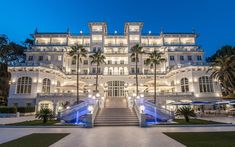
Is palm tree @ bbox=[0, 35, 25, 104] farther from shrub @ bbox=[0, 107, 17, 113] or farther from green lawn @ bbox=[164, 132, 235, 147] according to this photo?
green lawn @ bbox=[164, 132, 235, 147]

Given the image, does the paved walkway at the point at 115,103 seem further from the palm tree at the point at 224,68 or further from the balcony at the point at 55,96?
the palm tree at the point at 224,68

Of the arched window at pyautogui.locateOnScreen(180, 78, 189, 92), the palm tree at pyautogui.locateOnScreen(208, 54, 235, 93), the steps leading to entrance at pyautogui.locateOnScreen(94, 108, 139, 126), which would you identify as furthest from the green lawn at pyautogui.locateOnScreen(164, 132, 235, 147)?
the palm tree at pyautogui.locateOnScreen(208, 54, 235, 93)

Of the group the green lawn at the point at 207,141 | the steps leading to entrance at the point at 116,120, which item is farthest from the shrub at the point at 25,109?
the green lawn at the point at 207,141

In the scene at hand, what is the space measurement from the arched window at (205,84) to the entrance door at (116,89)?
812 inches

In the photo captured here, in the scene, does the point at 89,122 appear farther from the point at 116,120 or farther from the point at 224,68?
the point at 224,68

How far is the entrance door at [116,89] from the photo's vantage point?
47375 mm

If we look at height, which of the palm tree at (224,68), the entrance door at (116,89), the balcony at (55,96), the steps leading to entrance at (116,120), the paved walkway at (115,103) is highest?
the palm tree at (224,68)

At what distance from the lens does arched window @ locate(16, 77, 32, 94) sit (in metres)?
38.7

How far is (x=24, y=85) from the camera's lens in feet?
128

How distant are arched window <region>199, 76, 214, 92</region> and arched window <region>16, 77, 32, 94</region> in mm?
41451

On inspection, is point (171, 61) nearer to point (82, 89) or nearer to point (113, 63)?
point (113, 63)

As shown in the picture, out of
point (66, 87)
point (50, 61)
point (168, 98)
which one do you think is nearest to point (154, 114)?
point (168, 98)

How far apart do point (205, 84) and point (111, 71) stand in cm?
2623

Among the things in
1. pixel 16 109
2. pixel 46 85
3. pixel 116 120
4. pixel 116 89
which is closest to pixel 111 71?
pixel 116 89
